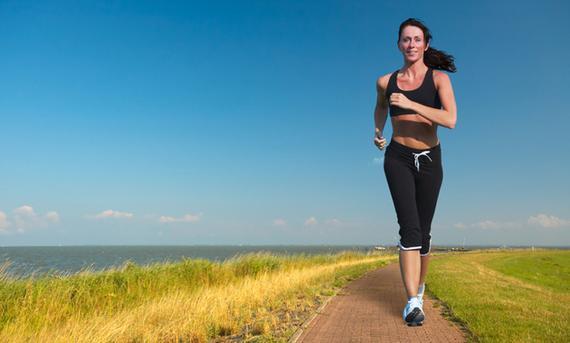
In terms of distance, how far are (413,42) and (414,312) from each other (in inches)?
105

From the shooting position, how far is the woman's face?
13.8 feet

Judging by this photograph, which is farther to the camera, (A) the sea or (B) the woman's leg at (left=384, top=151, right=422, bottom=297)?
(A) the sea

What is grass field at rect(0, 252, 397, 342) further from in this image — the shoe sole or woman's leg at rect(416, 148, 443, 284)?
woman's leg at rect(416, 148, 443, 284)

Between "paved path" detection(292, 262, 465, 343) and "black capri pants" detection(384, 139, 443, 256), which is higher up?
"black capri pants" detection(384, 139, 443, 256)

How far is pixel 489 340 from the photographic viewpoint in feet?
12.7

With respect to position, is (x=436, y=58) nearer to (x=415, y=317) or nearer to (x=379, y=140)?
(x=379, y=140)

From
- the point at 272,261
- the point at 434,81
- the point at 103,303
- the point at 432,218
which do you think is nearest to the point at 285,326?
the point at 432,218

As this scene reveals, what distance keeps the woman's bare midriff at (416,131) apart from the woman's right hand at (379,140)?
0.27 metres

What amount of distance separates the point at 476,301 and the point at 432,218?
2887mm

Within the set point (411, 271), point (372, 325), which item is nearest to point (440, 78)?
point (411, 271)

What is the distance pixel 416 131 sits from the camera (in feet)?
13.6

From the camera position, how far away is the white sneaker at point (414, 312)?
4.09 meters

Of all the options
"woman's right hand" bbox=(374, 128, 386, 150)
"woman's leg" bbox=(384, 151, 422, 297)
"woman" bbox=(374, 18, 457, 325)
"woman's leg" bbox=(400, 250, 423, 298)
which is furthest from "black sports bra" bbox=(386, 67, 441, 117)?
"woman's leg" bbox=(400, 250, 423, 298)

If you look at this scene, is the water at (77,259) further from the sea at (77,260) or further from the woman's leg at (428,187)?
the woman's leg at (428,187)
